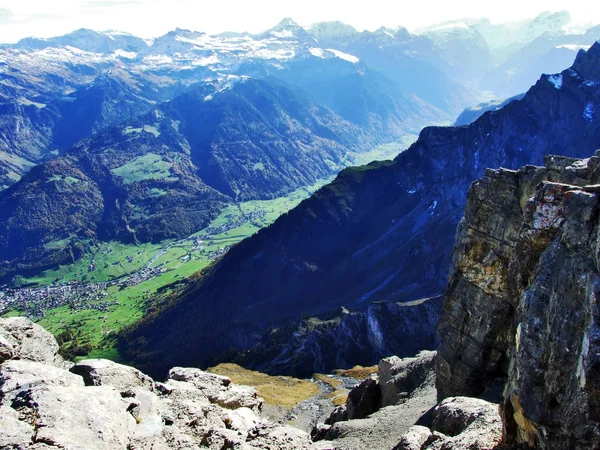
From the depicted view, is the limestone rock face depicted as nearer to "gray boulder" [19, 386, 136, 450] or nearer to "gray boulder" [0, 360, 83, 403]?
"gray boulder" [0, 360, 83, 403]

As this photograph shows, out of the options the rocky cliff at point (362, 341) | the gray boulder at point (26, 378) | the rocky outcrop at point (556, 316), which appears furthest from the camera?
the rocky cliff at point (362, 341)

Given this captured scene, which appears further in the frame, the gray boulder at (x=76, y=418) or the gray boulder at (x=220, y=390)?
the gray boulder at (x=220, y=390)

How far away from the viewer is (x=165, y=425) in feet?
122

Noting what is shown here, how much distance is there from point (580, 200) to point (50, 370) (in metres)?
41.5

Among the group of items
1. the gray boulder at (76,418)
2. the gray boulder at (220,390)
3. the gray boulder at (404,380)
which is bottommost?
the gray boulder at (404,380)

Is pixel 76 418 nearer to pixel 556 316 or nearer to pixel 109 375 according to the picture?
pixel 109 375

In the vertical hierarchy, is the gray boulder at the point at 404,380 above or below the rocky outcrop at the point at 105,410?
below

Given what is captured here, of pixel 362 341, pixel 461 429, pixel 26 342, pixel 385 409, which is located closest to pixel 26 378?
pixel 26 342

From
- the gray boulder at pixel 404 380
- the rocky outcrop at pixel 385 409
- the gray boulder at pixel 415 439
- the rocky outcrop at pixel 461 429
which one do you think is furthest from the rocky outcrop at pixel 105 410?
the gray boulder at pixel 404 380

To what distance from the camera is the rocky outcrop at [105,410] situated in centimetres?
2998

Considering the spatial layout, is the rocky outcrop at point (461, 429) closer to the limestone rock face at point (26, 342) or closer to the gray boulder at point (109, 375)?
the gray boulder at point (109, 375)

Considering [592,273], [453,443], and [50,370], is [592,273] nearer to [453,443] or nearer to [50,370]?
[453,443]

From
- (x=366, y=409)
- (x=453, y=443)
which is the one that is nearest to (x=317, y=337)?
(x=366, y=409)

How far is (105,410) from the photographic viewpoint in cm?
3366
